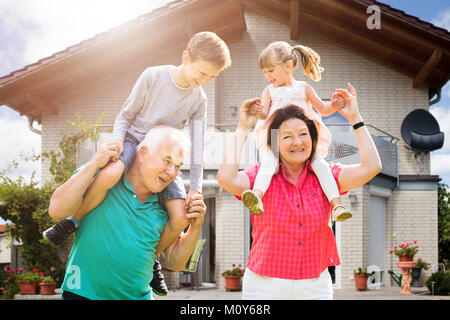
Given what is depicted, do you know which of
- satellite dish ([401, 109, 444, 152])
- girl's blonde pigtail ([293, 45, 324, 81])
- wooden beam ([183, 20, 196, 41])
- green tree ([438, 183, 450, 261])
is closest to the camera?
girl's blonde pigtail ([293, 45, 324, 81])

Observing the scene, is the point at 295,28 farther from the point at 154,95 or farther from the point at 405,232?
the point at 154,95

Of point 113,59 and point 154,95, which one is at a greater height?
point 113,59

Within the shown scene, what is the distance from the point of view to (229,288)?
1062 centimetres

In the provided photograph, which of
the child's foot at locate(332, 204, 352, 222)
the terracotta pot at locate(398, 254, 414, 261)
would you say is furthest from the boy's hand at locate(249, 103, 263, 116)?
the terracotta pot at locate(398, 254, 414, 261)

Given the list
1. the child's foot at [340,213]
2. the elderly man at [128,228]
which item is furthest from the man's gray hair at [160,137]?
the child's foot at [340,213]

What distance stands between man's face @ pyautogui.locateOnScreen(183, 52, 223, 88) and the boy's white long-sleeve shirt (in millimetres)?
72

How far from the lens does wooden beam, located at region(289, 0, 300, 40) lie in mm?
10752

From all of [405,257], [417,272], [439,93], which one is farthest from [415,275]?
[439,93]

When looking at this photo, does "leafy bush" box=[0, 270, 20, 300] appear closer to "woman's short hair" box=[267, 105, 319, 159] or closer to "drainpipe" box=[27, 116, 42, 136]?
"drainpipe" box=[27, 116, 42, 136]

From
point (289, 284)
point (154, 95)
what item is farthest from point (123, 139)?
point (289, 284)

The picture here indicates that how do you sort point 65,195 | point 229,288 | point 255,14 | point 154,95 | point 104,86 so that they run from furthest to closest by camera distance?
1. point 255,14
2. point 104,86
3. point 229,288
4. point 154,95
5. point 65,195

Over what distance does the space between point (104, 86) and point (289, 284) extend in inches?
378

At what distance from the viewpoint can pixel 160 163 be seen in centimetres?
228

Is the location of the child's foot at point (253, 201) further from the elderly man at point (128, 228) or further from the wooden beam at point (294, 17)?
the wooden beam at point (294, 17)
